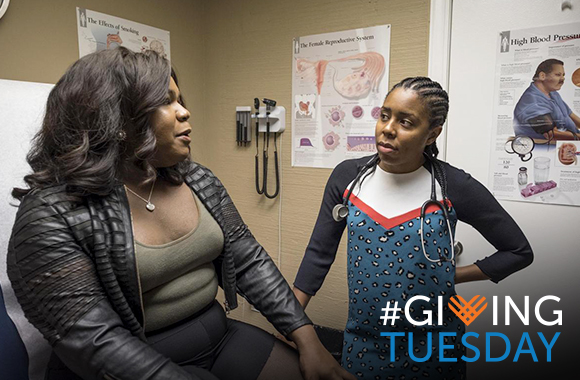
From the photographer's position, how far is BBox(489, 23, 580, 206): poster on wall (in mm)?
1364

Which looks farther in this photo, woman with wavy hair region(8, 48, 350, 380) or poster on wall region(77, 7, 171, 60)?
poster on wall region(77, 7, 171, 60)

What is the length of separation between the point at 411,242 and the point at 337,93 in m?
0.99

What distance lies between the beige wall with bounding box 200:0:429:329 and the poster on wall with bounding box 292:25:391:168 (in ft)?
0.14

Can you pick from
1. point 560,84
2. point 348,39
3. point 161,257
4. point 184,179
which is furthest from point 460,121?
point 161,257

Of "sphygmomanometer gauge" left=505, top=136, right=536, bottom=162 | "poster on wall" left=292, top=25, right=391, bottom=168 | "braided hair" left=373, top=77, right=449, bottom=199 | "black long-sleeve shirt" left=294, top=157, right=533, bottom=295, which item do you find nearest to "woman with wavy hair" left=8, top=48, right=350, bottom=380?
"black long-sleeve shirt" left=294, top=157, right=533, bottom=295

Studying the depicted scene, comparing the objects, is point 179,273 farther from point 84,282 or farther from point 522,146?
point 522,146

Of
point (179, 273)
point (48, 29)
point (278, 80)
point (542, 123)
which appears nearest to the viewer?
point (179, 273)

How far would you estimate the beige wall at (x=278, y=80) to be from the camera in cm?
170

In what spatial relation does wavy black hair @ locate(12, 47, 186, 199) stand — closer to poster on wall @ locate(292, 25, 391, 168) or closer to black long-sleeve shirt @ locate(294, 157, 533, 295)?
black long-sleeve shirt @ locate(294, 157, 533, 295)

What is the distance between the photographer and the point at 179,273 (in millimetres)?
971

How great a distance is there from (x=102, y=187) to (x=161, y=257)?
0.65ft

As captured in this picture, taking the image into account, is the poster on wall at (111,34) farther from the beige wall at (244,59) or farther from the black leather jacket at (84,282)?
the black leather jacket at (84,282)

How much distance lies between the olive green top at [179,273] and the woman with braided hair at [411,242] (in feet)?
1.23

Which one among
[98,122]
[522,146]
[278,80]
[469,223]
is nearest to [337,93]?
[278,80]
